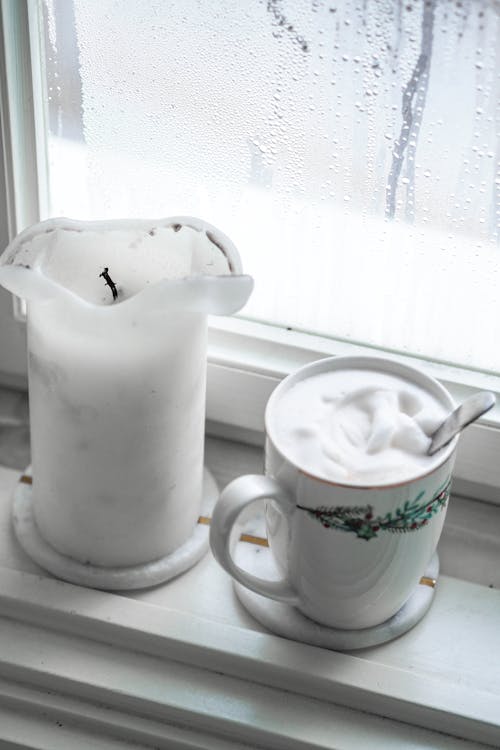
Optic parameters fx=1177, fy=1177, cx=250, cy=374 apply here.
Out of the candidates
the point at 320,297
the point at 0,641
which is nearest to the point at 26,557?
the point at 0,641

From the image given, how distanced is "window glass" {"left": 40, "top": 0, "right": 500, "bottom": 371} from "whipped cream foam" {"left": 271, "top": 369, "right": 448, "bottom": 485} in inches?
3.0

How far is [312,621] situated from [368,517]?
92mm

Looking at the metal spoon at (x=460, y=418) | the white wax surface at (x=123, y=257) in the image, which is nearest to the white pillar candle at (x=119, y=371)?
the white wax surface at (x=123, y=257)

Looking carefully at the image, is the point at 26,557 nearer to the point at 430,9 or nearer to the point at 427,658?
the point at 427,658

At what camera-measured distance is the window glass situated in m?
0.56

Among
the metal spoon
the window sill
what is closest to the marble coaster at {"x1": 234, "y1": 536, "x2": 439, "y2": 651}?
the window sill

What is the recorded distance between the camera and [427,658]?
0.59 meters

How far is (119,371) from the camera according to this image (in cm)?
54

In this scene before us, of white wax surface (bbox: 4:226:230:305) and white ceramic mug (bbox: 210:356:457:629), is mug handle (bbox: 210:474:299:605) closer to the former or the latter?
white ceramic mug (bbox: 210:356:457:629)

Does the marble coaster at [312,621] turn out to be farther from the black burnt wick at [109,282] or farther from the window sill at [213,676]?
the black burnt wick at [109,282]

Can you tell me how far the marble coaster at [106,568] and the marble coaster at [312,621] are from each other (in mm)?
25

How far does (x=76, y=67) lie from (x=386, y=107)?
0.54ft

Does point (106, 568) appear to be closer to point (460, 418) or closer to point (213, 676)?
point (213, 676)

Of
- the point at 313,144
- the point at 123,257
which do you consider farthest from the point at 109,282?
the point at 313,144
